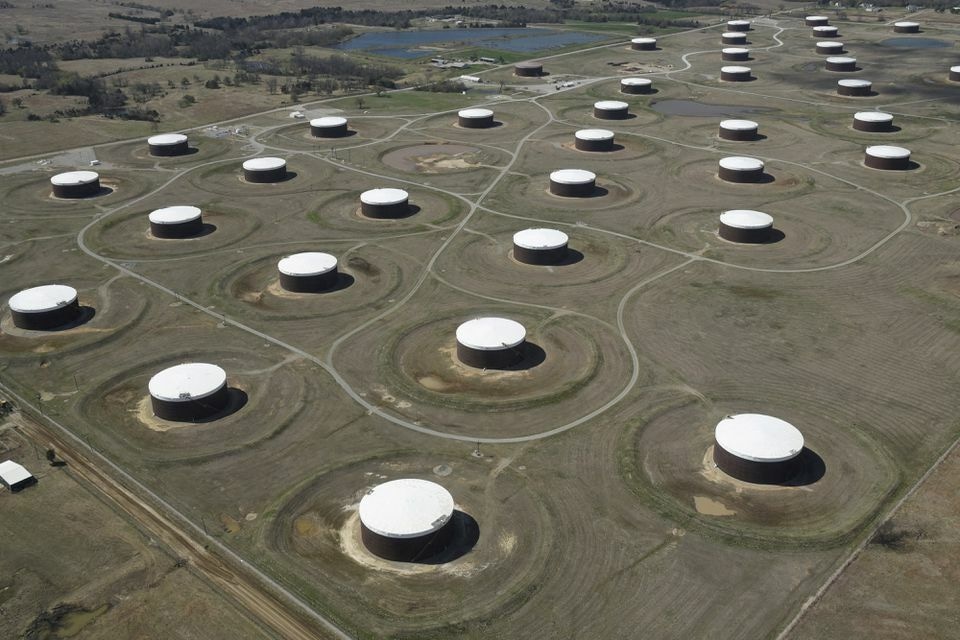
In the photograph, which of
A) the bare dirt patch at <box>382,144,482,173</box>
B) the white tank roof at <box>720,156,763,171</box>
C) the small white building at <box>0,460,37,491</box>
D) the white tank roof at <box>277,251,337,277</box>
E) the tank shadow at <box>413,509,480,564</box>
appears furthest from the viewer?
the bare dirt patch at <box>382,144,482,173</box>

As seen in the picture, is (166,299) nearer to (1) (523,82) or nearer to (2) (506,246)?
(2) (506,246)

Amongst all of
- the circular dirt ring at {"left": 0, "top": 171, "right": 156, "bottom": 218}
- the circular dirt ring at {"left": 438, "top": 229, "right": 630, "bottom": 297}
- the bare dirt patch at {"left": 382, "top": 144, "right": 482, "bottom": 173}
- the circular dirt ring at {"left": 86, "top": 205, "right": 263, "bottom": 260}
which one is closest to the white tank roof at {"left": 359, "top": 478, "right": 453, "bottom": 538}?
the circular dirt ring at {"left": 438, "top": 229, "right": 630, "bottom": 297}

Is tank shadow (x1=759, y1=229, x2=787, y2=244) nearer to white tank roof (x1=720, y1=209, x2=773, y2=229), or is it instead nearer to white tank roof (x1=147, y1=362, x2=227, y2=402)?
white tank roof (x1=720, y1=209, x2=773, y2=229)

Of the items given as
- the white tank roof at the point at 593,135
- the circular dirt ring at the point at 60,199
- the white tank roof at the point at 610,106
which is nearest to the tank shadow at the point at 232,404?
the circular dirt ring at the point at 60,199

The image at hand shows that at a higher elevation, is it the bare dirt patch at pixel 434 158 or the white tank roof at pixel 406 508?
the bare dirt patch at pixel 434 158

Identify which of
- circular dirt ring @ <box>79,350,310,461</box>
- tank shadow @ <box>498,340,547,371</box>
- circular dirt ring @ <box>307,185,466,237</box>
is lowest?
circular dirt ring @ <box>79,350,310,461</box>

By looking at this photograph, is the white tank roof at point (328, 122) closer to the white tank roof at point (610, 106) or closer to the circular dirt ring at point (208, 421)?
the white tank roof at point (610, 106)

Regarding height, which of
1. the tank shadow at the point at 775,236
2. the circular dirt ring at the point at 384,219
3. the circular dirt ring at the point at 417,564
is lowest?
the circular dirt ring at the point at 417,564

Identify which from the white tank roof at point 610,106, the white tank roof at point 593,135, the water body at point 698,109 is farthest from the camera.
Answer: the water body at point 698,109
